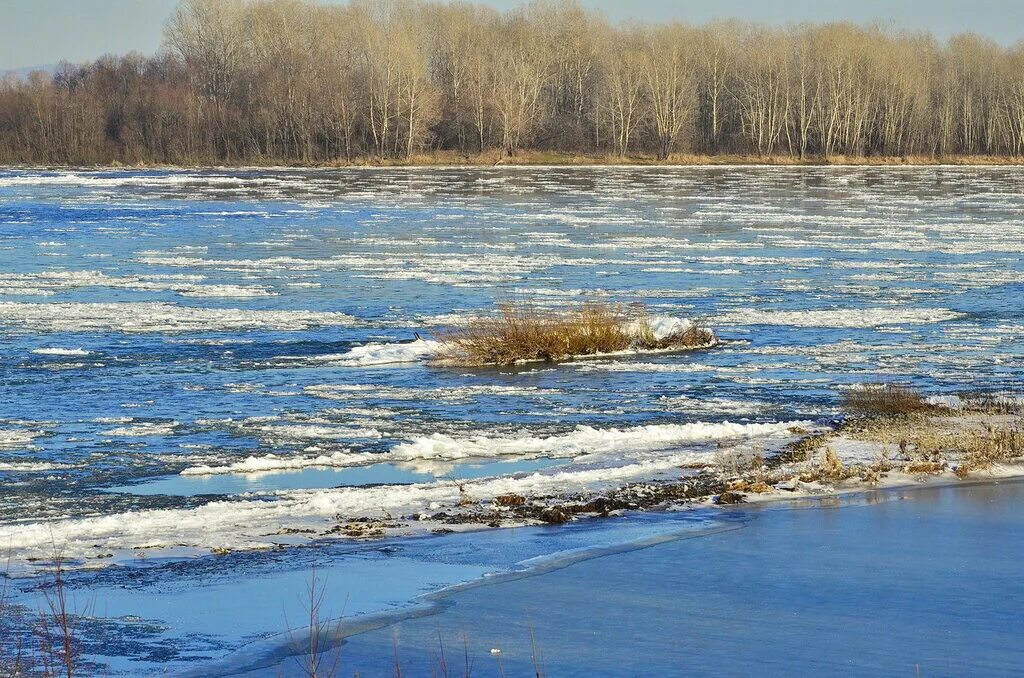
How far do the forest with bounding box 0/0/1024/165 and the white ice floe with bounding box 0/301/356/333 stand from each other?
6564cm

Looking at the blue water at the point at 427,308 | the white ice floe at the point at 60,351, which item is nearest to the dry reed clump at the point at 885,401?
the blue water at the point at 427,308

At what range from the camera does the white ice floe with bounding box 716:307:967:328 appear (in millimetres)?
19531

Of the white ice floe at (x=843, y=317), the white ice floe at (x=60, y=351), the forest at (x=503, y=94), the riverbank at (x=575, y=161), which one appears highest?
the forest at (x=503, y=94)

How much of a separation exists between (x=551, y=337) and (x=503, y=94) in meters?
73.9

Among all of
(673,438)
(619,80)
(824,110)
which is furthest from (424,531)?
(824,110)

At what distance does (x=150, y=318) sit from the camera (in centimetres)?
1973

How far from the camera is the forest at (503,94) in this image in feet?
294

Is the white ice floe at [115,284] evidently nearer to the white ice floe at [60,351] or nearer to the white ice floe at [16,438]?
the white ice floe at [60,351]

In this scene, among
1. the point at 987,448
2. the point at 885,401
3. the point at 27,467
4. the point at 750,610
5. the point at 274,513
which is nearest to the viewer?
the point at 750,610

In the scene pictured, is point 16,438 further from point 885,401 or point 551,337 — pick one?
point 885,401

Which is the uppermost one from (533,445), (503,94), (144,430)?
(503,94)

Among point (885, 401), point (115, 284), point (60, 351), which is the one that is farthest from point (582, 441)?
point (115, 284)

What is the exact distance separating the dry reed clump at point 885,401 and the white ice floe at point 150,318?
8.50 m

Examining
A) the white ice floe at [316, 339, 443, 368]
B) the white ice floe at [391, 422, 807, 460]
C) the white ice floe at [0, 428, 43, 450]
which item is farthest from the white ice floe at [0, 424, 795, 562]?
the white ice floe at [316, 339, 443, 368]
